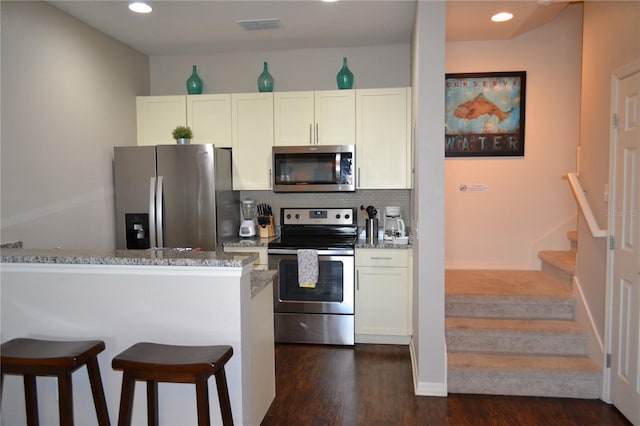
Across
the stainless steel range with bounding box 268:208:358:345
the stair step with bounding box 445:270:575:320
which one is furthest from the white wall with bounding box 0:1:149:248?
the stair step with bounding box 445:270:575:320

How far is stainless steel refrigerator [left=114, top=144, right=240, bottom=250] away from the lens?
4.00 meters

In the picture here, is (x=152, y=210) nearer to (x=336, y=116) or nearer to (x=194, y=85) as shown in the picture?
(x=194, y=85)

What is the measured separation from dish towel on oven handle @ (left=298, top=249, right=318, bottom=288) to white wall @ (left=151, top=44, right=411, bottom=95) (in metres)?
1.73

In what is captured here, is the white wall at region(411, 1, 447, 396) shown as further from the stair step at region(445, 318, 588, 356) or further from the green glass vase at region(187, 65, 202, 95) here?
the green glass vase at region(187, 65, 202, 95)

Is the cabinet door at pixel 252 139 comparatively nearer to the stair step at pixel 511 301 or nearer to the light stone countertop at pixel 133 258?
the stair step at pixel 511 301

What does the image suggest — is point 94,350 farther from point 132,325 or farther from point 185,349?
point 185,349

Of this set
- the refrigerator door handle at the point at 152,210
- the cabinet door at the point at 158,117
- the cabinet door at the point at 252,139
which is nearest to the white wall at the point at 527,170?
the cabinet door at the point at 252,139

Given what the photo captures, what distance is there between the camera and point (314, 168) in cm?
430

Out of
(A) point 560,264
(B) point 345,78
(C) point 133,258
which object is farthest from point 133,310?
(A) point 560,264

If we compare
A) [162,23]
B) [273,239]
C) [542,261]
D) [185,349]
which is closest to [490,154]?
[542,261]

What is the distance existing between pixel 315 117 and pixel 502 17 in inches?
69.3

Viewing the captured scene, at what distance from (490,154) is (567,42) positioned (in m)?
1.21

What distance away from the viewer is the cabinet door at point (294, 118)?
4316 millimetres

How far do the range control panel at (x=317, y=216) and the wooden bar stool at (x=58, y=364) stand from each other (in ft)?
8.83
